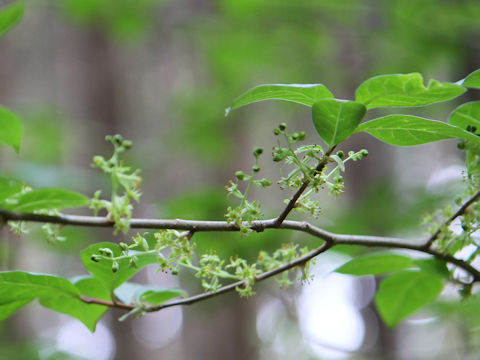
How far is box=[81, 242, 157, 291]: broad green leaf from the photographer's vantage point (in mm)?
1327

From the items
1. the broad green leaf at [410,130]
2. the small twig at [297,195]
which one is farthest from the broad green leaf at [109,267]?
the broad green leaf at [410,130]

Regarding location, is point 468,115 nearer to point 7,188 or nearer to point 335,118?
point 335,118

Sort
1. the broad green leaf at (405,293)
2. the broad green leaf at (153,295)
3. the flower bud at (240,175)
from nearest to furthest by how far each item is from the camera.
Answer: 1. the flower bud at (240,175)
2. the broad green leaf at (153,295)
3. the broad green leaf at (405,293)

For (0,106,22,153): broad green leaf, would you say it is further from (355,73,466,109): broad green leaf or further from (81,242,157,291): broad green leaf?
(355,73,466,109): broad green leaf

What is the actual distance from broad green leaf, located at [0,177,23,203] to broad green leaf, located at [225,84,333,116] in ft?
1.71

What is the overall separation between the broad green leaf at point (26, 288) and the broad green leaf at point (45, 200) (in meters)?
0.33

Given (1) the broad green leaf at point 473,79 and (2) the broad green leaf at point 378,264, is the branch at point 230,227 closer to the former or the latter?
(2) the broad green leaf at point 378,264

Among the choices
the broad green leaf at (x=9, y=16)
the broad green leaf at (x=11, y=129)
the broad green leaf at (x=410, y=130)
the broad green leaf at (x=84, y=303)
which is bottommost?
the broad green leaf at (x=84, y=303)

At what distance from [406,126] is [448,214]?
0.36m

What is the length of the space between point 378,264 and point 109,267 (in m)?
0.87

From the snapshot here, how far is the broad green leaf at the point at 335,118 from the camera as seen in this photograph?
3.82 feet

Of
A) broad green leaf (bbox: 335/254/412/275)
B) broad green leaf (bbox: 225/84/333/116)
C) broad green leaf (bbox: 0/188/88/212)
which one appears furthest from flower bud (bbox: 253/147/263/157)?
broad green leaf (bbox: 335/254/412/275)

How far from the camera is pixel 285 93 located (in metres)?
1.16

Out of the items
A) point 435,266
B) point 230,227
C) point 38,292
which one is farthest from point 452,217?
point 38,292
